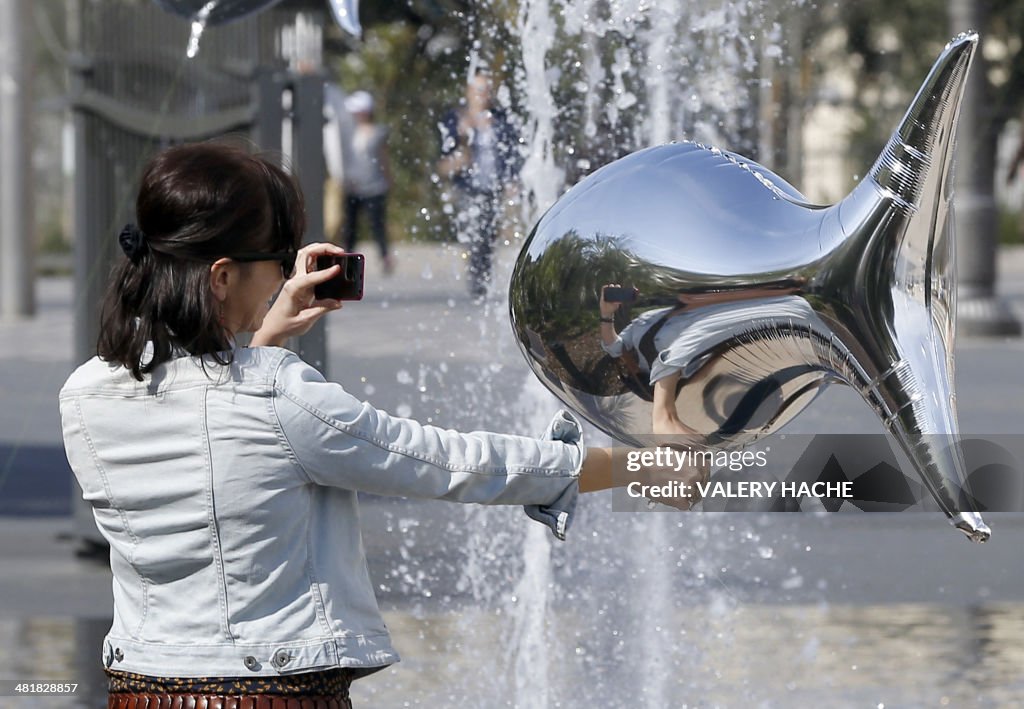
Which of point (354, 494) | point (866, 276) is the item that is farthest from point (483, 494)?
point (866, 276)

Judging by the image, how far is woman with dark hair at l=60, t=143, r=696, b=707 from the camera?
5.81 feet

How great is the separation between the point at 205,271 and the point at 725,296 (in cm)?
61

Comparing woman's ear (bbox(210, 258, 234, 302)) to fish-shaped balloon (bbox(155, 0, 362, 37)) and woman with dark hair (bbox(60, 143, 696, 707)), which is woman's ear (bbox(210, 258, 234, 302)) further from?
fish-shaped balloon (bbox(155, 0, 362, 37))

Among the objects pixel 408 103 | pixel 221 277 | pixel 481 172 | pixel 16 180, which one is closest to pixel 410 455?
pixel 221 277

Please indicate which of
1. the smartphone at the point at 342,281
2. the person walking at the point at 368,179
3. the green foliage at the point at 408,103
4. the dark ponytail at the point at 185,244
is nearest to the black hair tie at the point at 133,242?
the dark ponytail at the point at 185,244

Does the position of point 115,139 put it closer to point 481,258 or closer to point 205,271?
point 481,258

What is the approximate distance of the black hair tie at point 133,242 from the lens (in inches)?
71.8

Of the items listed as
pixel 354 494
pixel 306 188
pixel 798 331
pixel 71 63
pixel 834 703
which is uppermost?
pixel 71 63

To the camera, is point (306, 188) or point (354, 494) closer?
point (354, 494)

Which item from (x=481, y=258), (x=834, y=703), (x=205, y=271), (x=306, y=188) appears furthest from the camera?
(x=306, y=188)

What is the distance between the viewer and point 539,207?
416 centimetres

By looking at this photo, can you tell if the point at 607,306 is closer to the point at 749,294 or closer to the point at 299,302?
the point at 749,294

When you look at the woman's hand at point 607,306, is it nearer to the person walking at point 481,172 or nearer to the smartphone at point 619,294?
the smartphone at point 619,294

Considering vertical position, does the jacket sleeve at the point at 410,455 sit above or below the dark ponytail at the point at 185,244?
below
